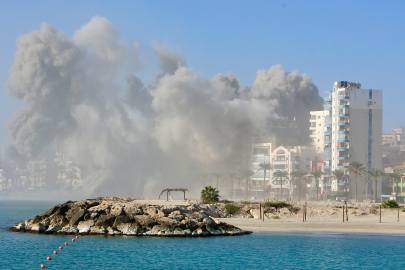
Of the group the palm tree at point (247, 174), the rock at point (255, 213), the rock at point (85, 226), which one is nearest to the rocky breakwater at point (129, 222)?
the rock at point (85, 226)

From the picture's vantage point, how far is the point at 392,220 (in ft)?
230

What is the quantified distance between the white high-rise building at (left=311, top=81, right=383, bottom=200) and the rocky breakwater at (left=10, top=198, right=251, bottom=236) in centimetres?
9590

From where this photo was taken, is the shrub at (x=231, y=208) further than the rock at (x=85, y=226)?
Yes

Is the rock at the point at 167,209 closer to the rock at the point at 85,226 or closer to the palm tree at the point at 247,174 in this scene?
the rock at the point at 85,226

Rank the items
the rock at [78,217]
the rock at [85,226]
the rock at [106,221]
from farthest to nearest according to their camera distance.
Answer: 1. the rock at [78,217]
2. the rock at [85,226]
3. the rock at [106,221]

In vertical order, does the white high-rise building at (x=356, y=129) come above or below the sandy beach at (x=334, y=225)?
above

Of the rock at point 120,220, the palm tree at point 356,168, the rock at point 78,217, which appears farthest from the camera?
the palm tree at point 356,168

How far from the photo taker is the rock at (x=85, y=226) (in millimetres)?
50072

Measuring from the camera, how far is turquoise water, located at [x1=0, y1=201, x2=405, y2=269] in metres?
36.8

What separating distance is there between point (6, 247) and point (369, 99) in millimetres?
118809

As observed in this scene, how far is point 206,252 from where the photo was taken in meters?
41.4

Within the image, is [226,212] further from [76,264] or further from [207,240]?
[76,264]

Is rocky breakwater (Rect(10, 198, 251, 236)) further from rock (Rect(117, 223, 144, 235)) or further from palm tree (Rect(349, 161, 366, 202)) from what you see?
palm tree (Rect(349, 161, 366, 202))

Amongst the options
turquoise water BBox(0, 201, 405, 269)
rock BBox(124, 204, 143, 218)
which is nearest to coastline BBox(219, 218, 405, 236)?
turquoise water BBox(0, 201, 405, 269)
